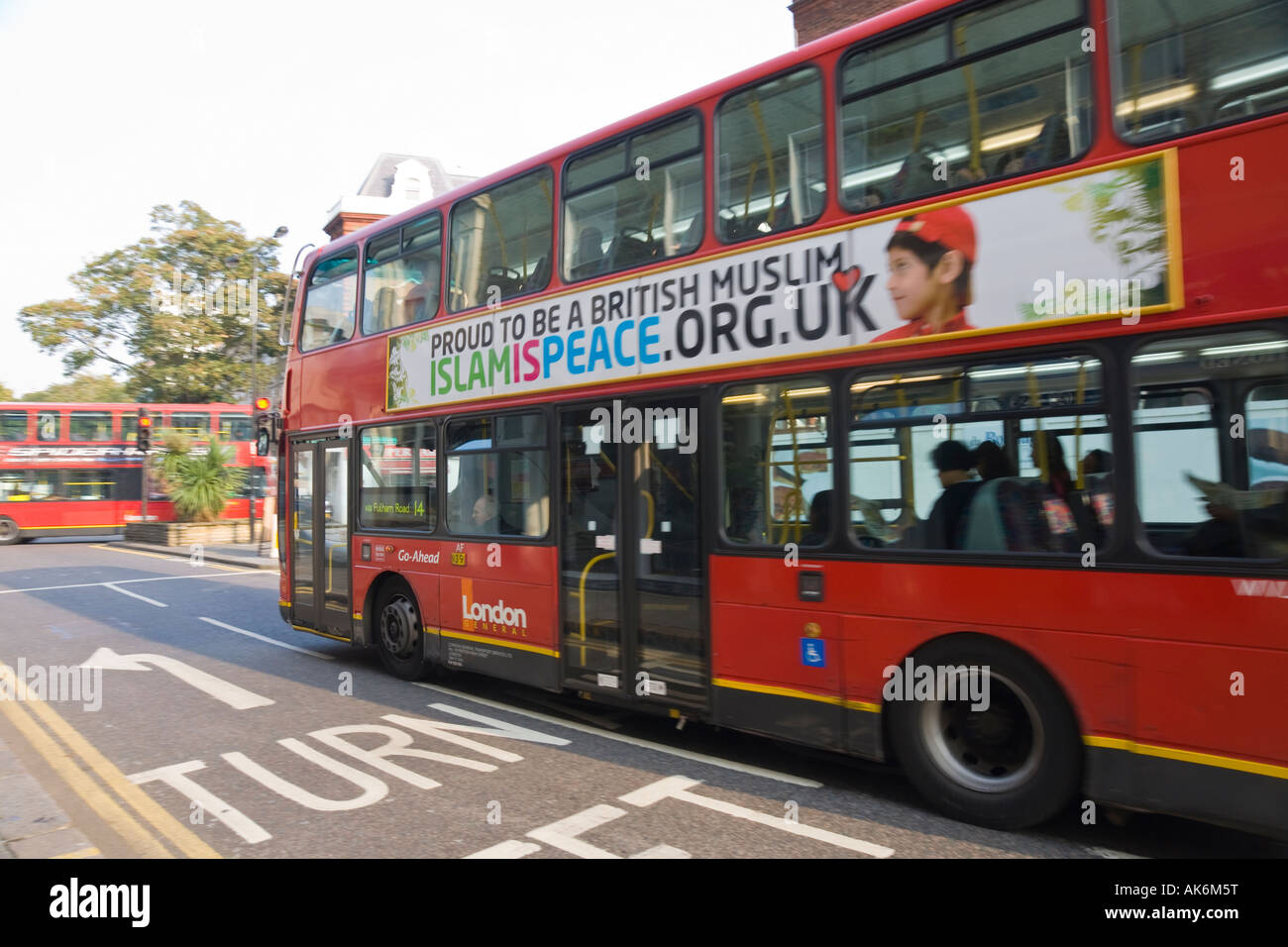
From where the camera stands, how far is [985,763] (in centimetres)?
451

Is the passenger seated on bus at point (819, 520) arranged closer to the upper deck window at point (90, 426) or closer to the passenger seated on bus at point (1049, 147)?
the passenger seated on bus at point (1049, 147)

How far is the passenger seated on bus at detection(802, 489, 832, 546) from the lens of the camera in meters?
4.99

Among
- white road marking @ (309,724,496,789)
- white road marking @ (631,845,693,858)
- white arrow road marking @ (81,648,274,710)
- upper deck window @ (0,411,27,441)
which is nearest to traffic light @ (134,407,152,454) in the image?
upper deck window @ (0,411,27,441)

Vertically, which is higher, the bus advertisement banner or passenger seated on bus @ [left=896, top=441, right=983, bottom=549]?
the bus advertisement banner

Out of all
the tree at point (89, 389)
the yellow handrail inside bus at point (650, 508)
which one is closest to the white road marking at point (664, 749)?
the yellow handrail inside bus at point (650, 508)

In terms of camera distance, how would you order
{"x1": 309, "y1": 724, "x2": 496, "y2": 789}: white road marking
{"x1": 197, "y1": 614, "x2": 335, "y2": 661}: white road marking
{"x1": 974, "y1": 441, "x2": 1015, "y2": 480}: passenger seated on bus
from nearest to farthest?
{"x1": 974, "y1": 441, "x2": 1015, "y2": 480}: passenger seated on bus → {"x1": 309, "y1": 724, "x2": 496, "y2": 789}: white road marking → {"x1": 197, "y1": 614, "x2": 335, "y2": 661}: white road marking

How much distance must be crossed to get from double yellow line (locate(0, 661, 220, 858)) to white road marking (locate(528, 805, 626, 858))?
161 cm

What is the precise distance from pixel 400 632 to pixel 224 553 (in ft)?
58.7

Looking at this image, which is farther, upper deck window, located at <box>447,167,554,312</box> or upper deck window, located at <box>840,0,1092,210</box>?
upper deck window, located at <box>447,167,554,312</box>

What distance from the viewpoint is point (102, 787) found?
5355 millimetres

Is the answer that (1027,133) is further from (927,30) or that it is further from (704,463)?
(704,463)

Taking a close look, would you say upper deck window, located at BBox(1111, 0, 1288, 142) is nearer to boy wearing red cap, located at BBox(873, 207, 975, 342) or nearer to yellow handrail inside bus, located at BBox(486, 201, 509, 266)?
boy wearing red cap, located at BBox(873, 207, 975, 342)

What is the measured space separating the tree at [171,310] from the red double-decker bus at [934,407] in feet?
116

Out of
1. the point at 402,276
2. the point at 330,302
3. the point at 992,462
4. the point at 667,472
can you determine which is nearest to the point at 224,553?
the point at 330,302
